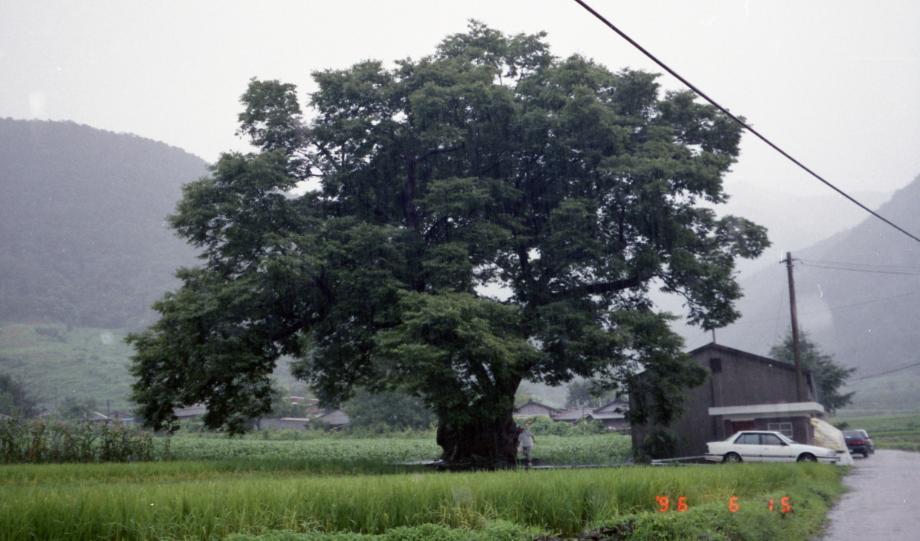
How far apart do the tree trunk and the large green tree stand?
0.26 ft

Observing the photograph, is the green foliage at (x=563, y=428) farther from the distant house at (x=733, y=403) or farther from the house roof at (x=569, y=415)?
the distant house at (x=733, y=403)

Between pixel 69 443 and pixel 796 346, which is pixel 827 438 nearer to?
pixel 796 346

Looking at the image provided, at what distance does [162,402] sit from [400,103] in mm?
13141

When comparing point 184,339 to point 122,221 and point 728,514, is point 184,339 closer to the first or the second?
point 728,514

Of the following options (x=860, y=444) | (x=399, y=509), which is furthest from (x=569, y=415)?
(x=399, y=509)

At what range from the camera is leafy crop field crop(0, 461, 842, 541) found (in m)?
8.30

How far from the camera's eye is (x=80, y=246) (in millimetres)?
166125

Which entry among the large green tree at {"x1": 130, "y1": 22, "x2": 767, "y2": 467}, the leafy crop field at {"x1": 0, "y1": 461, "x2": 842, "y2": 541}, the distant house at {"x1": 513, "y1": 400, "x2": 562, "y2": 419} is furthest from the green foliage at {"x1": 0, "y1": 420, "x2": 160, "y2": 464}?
the distant house at {"x1": 513, "y1": 400, "x2": 562, "y2": 419}

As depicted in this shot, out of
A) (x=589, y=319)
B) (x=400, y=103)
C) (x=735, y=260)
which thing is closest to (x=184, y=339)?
(x=400, y=103)

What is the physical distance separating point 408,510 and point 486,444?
1775 centimetres

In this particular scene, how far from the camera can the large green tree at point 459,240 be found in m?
23.8

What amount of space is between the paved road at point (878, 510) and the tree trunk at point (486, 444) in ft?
35.6

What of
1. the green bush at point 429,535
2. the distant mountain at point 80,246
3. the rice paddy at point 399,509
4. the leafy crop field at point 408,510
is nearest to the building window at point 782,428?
the rice paddy at point 399,509

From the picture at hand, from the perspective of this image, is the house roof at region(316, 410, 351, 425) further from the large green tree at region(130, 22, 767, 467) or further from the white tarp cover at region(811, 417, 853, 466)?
the large green tree at region(130, 22, 767, 467)
